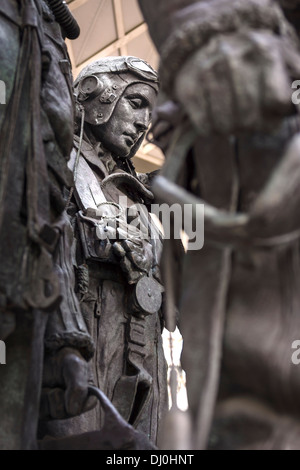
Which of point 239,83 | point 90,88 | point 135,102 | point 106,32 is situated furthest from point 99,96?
point 106,32

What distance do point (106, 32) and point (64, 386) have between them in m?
6.70

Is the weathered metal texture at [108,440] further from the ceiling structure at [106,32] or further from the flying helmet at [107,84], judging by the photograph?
the ceiling structure at [106,32]

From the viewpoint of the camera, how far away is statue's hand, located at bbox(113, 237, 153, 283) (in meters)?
3.47

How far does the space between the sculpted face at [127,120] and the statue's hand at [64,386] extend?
1596 millimetres

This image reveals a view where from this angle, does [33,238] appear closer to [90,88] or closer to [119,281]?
[119,281]

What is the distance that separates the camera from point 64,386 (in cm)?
251

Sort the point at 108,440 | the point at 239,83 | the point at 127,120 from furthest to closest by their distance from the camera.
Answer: the point at 127,120
the point at 108,440
the point at 239,83

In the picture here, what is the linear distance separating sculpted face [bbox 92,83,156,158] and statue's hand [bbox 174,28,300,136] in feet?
6.91

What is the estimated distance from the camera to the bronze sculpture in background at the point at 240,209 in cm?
174

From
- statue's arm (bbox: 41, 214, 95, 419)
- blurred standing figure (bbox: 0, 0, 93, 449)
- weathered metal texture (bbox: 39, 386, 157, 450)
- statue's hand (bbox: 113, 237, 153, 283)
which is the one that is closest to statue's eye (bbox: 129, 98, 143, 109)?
statue's hand (bbox: 113, 237, 153, 283)

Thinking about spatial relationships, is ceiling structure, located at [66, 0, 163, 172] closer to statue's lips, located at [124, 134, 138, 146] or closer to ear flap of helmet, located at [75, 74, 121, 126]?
ear flap of helmet, located at [75, 74, 121, 126]

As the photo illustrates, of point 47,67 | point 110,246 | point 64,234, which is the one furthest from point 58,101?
point 110,246
